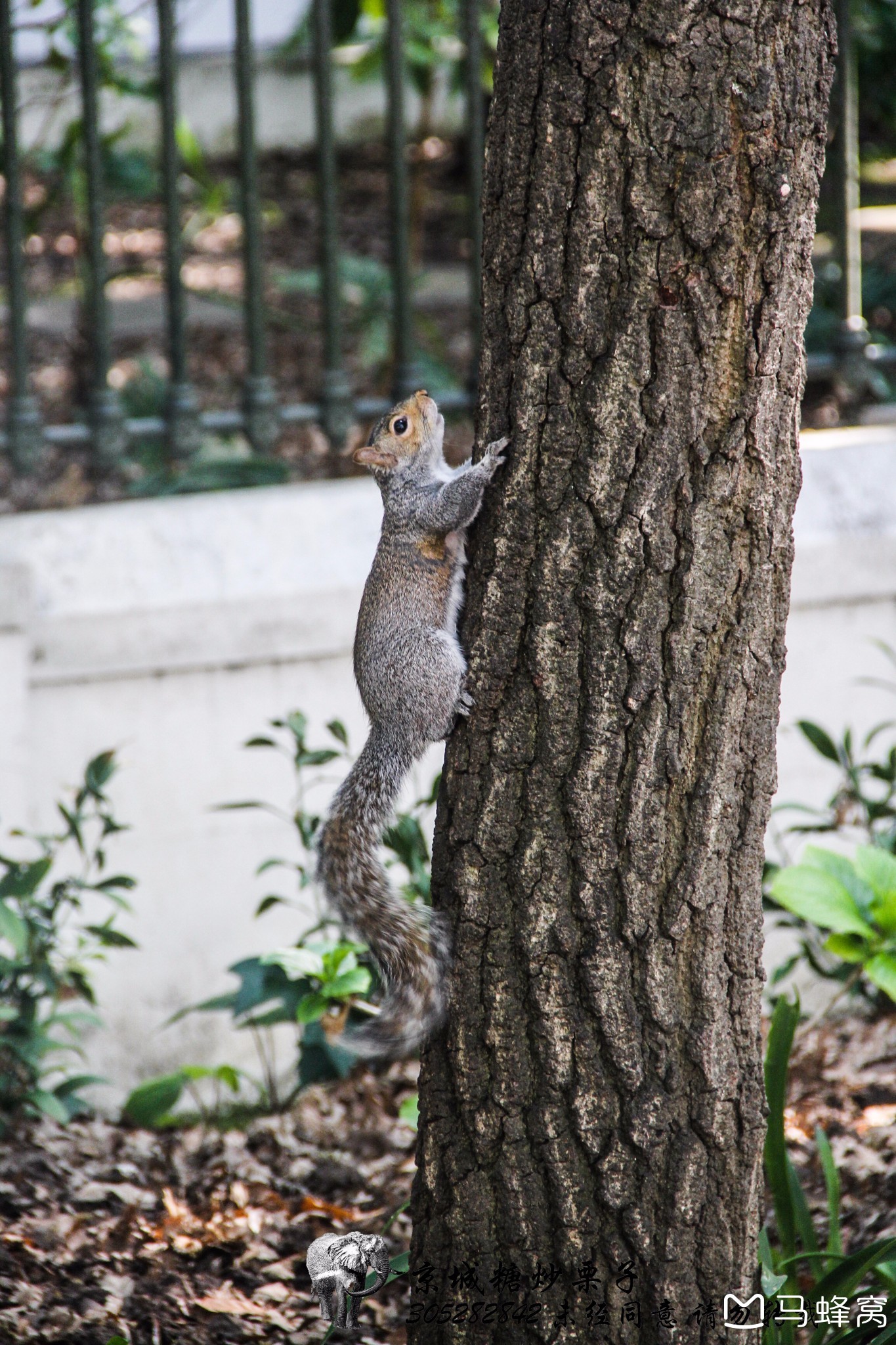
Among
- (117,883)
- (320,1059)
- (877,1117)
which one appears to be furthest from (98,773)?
(877,1117)

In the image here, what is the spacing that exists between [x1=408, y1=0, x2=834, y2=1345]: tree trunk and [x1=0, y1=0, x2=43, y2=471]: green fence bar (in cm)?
173

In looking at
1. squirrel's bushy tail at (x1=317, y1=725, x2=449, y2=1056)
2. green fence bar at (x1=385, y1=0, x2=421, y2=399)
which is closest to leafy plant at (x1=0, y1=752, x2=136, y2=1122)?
squirrel's bushy tail at (x1=317, y1=725, x2=449, y2=1056)

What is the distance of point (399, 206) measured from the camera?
3.17 m

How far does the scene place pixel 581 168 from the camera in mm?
1429

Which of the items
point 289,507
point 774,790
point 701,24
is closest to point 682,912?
point 774,790

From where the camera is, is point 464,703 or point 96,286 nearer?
point 464,703

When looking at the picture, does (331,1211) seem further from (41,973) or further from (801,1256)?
(801,1256)

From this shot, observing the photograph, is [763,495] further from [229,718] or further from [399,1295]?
[229,718]

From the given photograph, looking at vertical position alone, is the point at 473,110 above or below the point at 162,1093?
above

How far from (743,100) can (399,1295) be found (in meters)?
1.66

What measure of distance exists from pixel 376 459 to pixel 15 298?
4.47 ft

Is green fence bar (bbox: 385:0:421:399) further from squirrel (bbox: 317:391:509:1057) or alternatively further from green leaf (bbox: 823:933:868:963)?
green leaf (bbox: 823:933:868:963)

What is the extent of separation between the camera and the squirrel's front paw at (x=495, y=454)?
1.54m

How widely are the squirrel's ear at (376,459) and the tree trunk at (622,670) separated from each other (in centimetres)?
43
